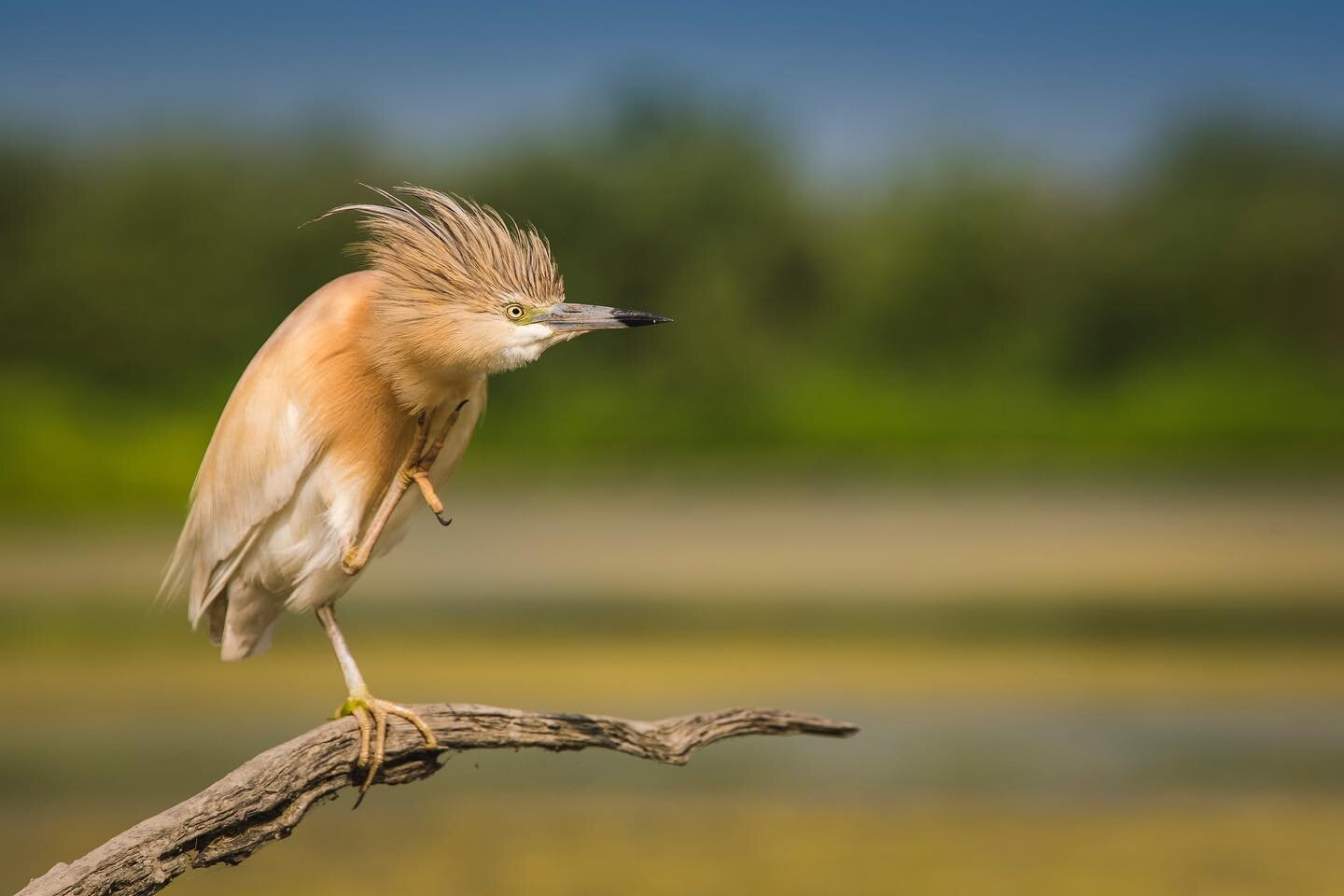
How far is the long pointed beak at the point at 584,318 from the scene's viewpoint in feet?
7.63

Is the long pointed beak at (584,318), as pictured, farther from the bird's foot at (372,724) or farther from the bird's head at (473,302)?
the bird's foot at (372,724)

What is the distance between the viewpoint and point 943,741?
298 inches

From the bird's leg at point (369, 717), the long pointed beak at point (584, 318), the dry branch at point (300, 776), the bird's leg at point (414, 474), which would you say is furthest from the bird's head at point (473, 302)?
the dry branch at point (300, 776)

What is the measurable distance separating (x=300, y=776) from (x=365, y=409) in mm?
685

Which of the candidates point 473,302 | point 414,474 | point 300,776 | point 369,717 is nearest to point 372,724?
point 369,717

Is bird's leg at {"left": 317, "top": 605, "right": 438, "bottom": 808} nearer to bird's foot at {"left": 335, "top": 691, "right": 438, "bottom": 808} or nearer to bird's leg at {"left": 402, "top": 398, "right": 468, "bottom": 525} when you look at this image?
bird's foot at {"left": 335, "top": 691, "right": 438, "bottom": 808}

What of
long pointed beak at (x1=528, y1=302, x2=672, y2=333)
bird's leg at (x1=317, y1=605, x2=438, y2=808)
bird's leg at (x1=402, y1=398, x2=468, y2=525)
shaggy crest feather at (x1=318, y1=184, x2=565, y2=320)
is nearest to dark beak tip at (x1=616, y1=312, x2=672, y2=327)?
long pointed beak at (x1=528, y1=302, x2=672, y2=333)

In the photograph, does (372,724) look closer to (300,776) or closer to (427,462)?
(300,776)

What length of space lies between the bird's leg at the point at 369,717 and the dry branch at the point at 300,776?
0.07 ft

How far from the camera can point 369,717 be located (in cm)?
267

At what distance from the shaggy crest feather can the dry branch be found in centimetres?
82

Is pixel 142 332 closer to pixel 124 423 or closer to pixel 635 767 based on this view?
pixel 124 423

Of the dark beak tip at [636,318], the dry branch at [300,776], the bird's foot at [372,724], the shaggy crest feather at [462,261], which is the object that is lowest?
the dry branch at [300,776]

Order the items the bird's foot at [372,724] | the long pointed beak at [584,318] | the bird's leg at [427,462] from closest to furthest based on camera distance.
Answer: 1. the long pointed beak at [584,318]
2. the bird's leg at [427,462]
3. the bird's foot at [372,724]
